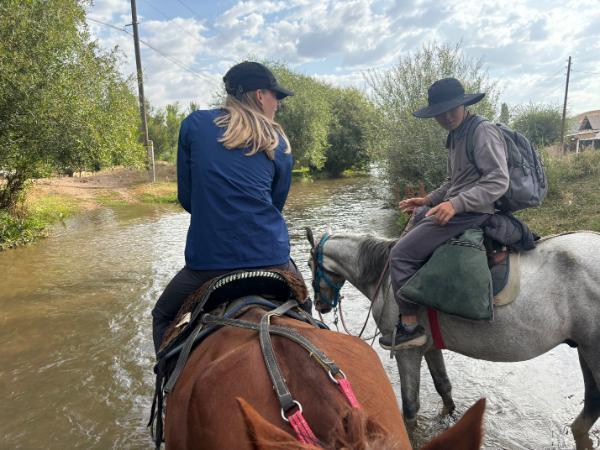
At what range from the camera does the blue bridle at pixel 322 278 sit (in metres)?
4.44

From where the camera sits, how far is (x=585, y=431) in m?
3.63

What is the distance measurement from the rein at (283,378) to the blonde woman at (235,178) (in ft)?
1.92

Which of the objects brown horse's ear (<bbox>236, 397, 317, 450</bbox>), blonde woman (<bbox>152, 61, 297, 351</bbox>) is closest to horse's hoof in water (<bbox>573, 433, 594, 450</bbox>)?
blonde woman (<bbox>152, 61, 297, 351</bbox>)

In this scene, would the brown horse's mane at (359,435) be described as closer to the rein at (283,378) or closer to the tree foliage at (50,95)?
the rein at (283,378)

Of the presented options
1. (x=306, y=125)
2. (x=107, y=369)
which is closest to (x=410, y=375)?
(x=107, y=369)

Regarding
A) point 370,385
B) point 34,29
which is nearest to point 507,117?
point 34,29

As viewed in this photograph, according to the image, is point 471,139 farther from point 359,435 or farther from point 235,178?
point 359,435

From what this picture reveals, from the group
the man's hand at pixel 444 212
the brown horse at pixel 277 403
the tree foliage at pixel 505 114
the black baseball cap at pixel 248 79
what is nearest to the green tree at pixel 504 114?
the tree foliage at pixel 505 114

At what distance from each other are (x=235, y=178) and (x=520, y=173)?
2207mm

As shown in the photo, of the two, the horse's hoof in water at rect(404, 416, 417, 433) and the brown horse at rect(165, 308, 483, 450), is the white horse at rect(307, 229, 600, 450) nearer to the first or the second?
the horse's hoof in water at rect(404, 416, 417, 433)

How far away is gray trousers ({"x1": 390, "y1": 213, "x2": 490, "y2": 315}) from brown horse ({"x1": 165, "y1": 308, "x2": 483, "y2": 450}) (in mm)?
1691

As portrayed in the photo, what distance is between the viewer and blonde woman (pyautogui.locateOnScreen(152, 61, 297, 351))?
2.38 meters

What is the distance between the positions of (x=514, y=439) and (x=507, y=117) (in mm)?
12131

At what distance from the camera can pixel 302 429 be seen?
1.35 meters
